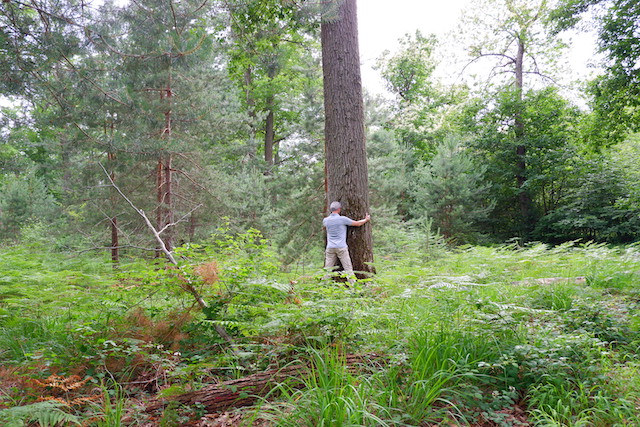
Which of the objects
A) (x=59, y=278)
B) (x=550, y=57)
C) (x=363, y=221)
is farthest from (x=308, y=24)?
(x=550, y=57)

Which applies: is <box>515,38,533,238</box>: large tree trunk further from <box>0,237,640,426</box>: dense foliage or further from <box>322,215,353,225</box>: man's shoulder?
<box>0,237,640,426</box>: dense foliage

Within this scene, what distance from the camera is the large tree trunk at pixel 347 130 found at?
6062mm

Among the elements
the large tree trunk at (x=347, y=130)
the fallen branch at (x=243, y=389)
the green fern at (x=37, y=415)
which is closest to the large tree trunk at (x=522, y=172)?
the large tree trunk at (x=347, y=130)

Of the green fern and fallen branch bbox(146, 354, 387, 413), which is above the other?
the green fern

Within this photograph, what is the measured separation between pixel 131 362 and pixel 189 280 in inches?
30.1

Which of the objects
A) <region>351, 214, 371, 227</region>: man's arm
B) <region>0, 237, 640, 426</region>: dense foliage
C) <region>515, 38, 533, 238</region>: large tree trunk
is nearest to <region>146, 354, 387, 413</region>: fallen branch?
<region>0, 237, 640, 426</region>: dense foliage

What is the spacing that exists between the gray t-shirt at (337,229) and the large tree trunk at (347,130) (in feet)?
0.43

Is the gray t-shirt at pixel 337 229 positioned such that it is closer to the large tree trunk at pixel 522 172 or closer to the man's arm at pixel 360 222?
the man's arm at pixel 360 222

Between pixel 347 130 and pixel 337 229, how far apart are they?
156cm

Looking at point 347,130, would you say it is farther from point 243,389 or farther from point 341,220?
point 243,389

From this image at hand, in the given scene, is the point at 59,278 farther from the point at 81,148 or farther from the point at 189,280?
the point at 81,148

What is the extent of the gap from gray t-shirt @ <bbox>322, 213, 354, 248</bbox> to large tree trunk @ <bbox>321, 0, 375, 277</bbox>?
13 cm

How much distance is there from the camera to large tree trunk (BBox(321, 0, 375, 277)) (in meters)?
6.06

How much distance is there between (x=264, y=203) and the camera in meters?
12.9
